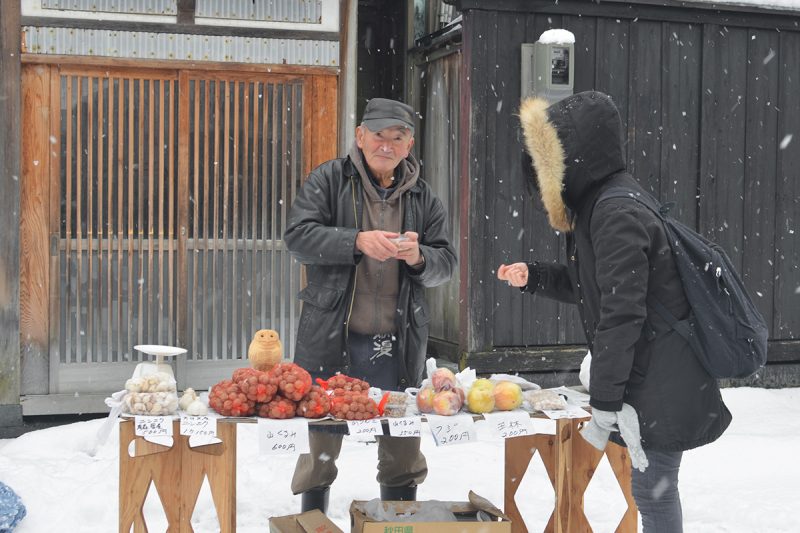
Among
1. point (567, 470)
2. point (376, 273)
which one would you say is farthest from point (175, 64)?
point (567, 470)

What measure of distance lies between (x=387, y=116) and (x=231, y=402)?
1.49 m

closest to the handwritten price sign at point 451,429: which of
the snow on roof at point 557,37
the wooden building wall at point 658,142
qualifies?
the wooden building wall at point 658,142

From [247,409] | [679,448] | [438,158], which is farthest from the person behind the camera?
[438,158]

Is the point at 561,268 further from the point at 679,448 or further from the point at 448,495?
the point at 448,495

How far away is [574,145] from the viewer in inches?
128

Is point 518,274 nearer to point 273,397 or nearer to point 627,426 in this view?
point 627,426

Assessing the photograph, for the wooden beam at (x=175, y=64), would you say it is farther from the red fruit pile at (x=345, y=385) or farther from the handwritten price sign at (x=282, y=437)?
the handwritten price sign at (x=282, y=437)

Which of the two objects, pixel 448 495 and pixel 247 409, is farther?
pixel 448 495

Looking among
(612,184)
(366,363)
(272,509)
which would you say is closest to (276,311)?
(272,509)

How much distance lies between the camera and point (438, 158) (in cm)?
839

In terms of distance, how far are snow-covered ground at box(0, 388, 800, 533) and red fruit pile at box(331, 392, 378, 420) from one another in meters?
1.48

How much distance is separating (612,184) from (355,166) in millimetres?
1436

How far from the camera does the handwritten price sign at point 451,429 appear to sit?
3.74m

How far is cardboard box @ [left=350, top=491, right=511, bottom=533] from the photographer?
3.73 meters
